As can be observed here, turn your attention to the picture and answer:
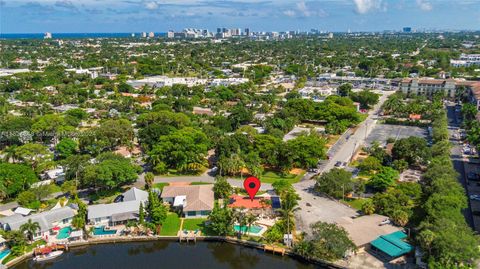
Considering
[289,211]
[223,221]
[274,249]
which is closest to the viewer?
[274,249]

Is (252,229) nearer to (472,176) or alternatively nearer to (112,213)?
(112,213)

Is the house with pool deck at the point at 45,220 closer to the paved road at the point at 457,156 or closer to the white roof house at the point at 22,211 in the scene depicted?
the white roof house at the point at 22,211

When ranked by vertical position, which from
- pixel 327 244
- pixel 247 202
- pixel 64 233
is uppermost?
pixel 327 244

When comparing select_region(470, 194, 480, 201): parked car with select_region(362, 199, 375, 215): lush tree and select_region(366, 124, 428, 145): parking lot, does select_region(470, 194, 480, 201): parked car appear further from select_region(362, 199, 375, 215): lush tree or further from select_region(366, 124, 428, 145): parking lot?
select_region(366, 124, 428, 145): parking lot

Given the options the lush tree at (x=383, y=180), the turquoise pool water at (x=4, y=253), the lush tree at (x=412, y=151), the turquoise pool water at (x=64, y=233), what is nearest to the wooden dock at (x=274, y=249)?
the lush tree at (x=383, y=180)

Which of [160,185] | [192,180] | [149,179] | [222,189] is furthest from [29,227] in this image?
[192,180]

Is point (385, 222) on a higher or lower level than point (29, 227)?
lower
